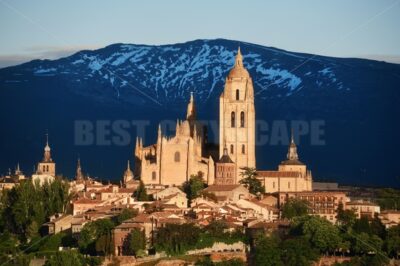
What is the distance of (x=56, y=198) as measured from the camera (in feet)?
222

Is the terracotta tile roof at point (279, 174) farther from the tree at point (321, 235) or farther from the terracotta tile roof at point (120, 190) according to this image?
the tree at point (321, 235)

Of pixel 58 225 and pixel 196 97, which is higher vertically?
pixel 196 97

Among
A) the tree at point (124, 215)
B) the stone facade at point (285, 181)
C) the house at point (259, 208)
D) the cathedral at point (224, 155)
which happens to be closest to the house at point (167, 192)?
the house at point (259, 208)

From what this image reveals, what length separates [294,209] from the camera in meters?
64.4

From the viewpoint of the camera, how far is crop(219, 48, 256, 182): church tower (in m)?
74.7

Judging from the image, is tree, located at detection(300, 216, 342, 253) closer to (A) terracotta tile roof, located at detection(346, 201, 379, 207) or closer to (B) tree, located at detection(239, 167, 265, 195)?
(A) terracotta tile roof, located at detection(346, 201, 379, 207)

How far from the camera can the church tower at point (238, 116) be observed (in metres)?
74.7

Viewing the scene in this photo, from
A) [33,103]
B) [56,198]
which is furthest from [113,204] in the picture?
[33,103]

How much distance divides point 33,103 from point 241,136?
179ft

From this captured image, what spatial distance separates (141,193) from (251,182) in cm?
574

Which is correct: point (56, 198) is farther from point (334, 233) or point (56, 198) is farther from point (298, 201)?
point (334, 233)

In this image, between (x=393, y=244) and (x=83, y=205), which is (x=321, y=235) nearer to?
(x=393, y=244)

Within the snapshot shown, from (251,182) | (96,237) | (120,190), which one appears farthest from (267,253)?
(120,190)

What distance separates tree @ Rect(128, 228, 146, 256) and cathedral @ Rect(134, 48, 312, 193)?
1378cm
